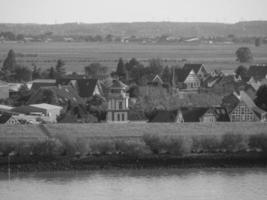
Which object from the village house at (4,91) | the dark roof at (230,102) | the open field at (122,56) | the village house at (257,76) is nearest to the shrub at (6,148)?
the dark roof at (230,102)

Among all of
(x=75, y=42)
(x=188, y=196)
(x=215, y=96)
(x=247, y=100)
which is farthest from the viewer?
(x=75, y=42)

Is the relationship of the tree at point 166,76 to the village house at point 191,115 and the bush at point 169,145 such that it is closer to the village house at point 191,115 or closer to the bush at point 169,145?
the village house at point 191,115

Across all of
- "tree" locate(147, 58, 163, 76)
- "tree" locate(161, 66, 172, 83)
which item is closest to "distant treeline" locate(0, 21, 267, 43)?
"tree" locate(147, 58, 163, 76)

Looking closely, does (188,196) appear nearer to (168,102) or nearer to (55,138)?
(55,138)

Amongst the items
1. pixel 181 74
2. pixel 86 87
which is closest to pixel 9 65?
pixel 181 74

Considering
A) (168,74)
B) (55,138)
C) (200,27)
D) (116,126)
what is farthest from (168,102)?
(200,27)

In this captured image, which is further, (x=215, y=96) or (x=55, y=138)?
(x=215, y=96)
